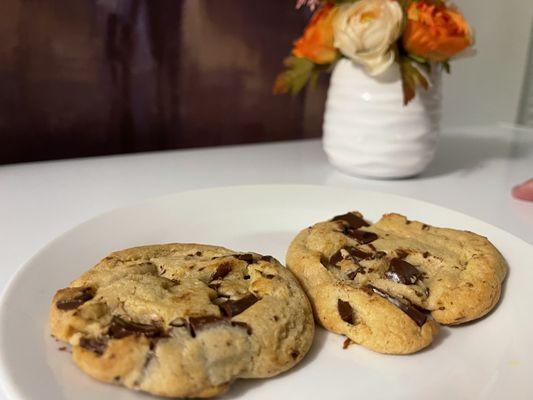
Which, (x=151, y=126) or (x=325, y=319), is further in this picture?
(x=151, y=126)

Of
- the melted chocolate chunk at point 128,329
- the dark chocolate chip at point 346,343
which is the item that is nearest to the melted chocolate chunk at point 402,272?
the dark chocolate chip at point 346,343

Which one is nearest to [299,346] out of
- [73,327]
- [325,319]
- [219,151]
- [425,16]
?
[325,319]

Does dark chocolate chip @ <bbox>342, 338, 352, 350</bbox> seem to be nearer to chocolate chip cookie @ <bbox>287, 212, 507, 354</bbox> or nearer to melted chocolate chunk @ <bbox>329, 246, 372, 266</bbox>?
chocolate chip cookie @ <bbox>287, 212, 507, 354</bbox>

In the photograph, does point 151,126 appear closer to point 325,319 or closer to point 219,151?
point 219,151

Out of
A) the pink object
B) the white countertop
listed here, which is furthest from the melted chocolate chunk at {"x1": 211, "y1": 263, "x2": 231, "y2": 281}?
the pink object

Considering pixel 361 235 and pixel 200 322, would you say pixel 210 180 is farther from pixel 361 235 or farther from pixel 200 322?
pixel 200 322

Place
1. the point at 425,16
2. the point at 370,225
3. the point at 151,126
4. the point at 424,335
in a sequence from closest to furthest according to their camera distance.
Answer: the point at 424,335
the point at 370,225
the point at 425,16
the point at 151,126
